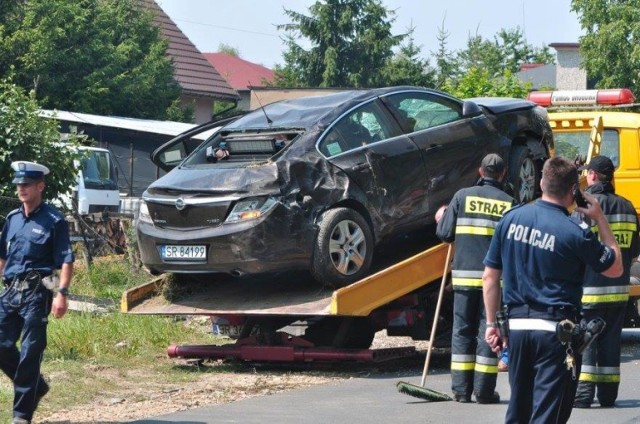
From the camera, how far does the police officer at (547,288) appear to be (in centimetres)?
637

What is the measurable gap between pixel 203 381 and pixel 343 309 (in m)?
1.42

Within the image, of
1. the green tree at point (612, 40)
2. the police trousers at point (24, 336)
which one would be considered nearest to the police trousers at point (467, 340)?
the police trousers at point (24, 336)

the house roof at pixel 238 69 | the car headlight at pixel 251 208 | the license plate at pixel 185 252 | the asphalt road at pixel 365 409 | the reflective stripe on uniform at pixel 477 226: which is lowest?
the asphalt road at pixel 365 409

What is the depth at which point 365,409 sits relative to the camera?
30.3 feet

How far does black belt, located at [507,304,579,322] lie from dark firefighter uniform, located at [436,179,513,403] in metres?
2.89

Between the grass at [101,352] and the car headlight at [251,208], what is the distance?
153 centimetres

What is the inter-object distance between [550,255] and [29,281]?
361cm

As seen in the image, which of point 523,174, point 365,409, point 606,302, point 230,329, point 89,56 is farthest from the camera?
point 89,56

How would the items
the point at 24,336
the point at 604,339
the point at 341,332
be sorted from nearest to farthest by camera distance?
the point at 24,336 < the point at 604,339 < the point at 341,332

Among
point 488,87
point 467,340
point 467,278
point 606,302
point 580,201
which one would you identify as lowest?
point 467,340

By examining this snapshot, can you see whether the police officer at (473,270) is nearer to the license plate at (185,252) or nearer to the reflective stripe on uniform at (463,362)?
the reflective stripe on uniform at (463,362)

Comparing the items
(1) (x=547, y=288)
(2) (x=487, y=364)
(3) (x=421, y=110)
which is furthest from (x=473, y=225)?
(1) (x=547, y=288)

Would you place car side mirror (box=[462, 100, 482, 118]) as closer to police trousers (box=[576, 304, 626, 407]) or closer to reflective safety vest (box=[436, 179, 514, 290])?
reflective safety vest (box=[436, 179, 514, 290])

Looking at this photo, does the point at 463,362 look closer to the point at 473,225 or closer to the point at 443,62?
the point at 473,225
